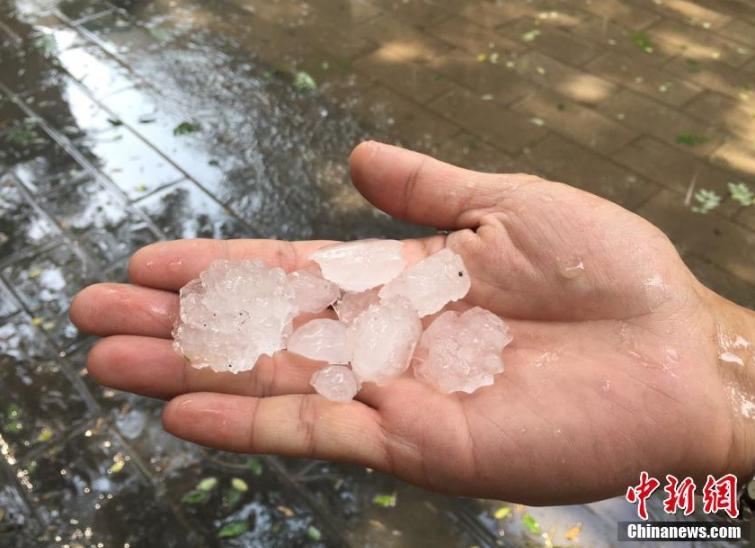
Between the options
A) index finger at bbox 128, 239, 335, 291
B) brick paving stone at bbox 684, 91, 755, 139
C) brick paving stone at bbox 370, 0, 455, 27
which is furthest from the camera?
brick paving stone at bbox 370, 0, 455, 27

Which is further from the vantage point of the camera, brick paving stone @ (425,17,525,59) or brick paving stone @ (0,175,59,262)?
brick paving stone @ (425,17,525,59)

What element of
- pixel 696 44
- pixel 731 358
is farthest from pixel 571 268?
pixel 696 44

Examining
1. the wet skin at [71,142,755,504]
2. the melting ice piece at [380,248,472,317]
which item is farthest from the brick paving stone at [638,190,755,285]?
the melting ice piece at [380,248,472,317]

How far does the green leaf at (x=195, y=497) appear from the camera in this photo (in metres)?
2.41

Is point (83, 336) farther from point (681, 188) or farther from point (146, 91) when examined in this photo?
point (681, 188)

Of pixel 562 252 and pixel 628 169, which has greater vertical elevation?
pixel 562 252

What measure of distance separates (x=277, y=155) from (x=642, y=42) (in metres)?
2.69

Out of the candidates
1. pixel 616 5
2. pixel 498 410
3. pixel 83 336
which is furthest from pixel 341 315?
pixel 616 5

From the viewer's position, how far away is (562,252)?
1924 mm

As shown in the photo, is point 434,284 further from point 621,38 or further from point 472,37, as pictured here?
point 621,38

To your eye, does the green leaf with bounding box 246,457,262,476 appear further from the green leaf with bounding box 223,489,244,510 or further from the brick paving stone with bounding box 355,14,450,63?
the brick paving stone with bounding box 355,14,450,63

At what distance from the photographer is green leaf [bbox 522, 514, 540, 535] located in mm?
2324

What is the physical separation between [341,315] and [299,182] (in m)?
1.74

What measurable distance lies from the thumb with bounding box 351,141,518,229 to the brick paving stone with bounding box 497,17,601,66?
2755 mm
